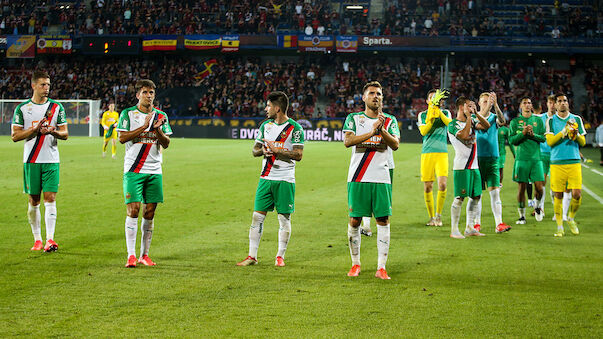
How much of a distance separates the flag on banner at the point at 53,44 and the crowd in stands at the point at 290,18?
1.60 metres

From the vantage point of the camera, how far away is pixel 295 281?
23.7 feet

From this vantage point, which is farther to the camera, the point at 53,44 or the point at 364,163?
the point at 53,44

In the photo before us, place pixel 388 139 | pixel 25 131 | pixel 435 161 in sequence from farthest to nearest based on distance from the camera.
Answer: pixel 435 161
pixel 25 131
pixel 388 139

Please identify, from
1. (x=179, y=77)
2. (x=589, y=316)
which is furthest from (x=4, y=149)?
(x=589, y=316)

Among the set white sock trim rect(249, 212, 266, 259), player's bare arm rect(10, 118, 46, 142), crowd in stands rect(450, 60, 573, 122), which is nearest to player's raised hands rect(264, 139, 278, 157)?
white sock trim rect(249, 212, 266, 259)

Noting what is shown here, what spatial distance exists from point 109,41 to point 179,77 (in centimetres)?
616

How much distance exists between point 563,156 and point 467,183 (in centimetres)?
174

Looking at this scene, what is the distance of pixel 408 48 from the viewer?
1962 inches

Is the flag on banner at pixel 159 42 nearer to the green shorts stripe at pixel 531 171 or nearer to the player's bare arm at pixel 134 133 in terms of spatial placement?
the green shorts stripe at pixel 531 171

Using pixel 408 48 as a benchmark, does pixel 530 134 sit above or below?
A: below

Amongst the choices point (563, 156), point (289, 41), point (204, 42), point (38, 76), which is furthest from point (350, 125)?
point (204, 42)

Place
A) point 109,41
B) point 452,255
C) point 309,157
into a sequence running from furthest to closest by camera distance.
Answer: point 109,41, point 309,157, point 452,255

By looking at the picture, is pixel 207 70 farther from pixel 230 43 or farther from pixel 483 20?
pixel 483 20

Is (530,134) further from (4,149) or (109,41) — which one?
(109,41)
